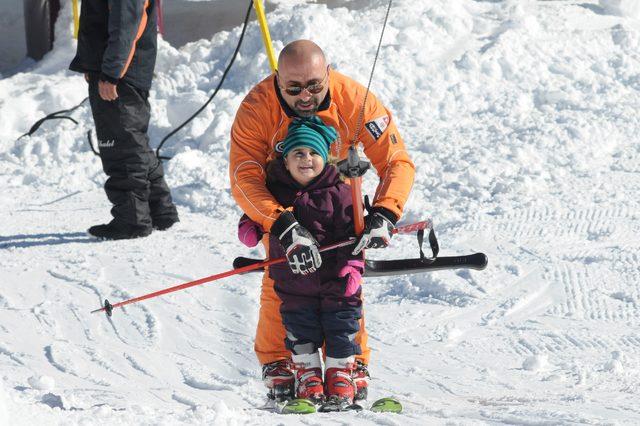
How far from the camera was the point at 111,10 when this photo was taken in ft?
18.3

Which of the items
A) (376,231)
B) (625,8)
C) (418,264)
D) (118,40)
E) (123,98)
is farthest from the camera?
(625,8)

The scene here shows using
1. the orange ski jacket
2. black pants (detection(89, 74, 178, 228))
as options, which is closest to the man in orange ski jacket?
the orange ski jacket

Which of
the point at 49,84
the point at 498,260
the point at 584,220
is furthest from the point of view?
the point at 49,84

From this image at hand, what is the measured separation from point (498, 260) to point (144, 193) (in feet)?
7.28

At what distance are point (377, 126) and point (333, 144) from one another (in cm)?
19

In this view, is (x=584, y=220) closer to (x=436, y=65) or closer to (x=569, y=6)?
(x=436, y=65)

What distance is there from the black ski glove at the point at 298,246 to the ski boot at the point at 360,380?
22.1 inches

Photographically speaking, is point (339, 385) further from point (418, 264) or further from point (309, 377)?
point (418, 264)

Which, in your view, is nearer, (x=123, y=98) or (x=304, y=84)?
(x=304, y=84)

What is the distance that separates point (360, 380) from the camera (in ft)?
13.0

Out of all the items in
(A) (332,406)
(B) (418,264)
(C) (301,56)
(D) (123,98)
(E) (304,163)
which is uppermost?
(C) (301,56)

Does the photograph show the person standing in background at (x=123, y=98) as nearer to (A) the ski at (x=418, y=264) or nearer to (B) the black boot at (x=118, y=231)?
(B) the black boot at (x=118, y=231)

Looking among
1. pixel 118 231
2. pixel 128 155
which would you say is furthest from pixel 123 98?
pixel 118 231

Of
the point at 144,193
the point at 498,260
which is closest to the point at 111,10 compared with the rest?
the point at 144,193
